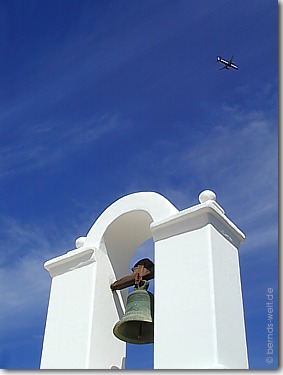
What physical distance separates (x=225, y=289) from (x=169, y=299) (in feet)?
1.62

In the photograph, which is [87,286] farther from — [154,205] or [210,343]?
[210,343]

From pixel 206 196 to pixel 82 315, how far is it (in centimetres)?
168

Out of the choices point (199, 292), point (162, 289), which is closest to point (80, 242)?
point (162, 289)

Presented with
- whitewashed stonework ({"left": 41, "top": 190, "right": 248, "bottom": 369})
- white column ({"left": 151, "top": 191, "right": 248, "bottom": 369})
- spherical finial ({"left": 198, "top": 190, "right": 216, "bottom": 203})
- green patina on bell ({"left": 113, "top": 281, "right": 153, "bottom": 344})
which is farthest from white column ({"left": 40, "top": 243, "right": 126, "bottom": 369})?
spherical finial ({"left": 198, "top": 190, "right": 216, "bottom": 203})

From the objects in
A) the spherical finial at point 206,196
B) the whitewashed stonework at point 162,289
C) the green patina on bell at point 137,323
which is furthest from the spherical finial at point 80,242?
the spherical finial at point 206,196

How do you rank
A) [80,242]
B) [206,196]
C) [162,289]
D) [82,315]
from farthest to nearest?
1. [80,242]
2. [82,315]
3. [206,196]
4. [162,289]

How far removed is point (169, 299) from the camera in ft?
13.8

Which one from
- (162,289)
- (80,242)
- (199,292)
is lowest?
(199,292)

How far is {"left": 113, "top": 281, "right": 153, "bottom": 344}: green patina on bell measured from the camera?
4.69 m

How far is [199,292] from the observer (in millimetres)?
4027

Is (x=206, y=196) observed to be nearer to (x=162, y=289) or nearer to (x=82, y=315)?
(x=162, y=289)

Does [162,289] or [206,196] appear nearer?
[162,289]

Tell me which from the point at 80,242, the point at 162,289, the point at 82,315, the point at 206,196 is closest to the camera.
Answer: the point at 162,289

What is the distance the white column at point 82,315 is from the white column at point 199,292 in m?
0.76
